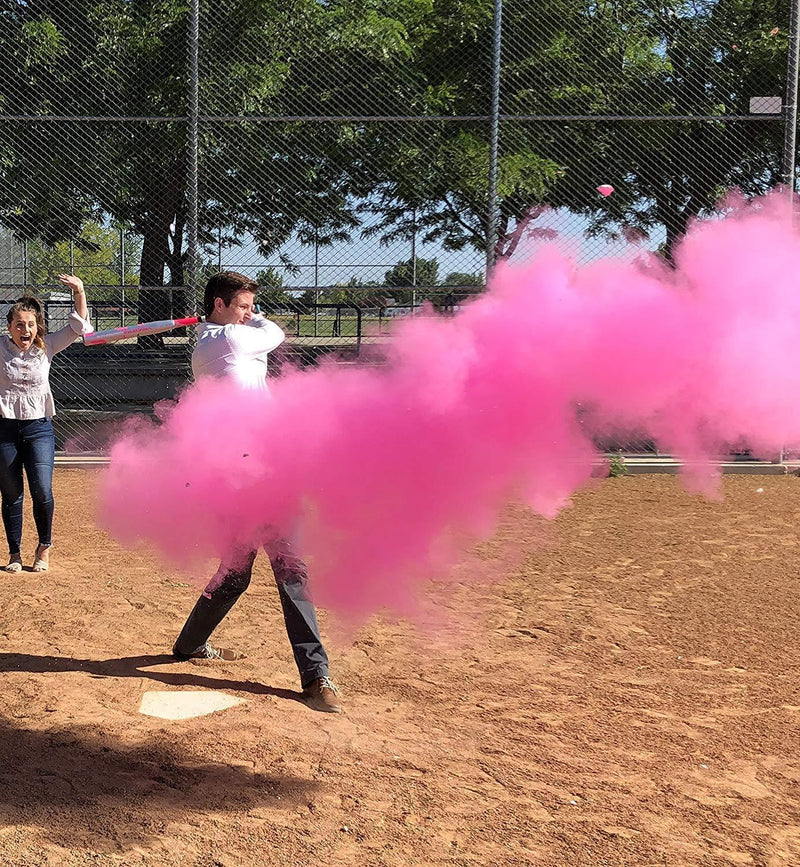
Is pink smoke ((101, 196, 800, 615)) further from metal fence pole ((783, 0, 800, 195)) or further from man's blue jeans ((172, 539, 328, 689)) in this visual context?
metal fence pole ((783, 0, 800, 195))

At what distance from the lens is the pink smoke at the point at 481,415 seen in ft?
13.0

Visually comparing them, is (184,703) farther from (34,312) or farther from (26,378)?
(34,312)

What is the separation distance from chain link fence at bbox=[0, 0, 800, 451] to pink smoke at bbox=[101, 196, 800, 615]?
6.58m

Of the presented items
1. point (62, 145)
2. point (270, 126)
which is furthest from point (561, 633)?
point (62, 145)

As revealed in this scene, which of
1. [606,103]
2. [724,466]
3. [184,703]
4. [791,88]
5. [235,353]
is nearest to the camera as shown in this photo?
[235,353]

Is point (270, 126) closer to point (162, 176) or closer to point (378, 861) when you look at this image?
point (162, 176)

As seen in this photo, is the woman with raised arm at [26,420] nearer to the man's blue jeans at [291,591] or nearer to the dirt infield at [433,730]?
the dirt infield at [433,730]

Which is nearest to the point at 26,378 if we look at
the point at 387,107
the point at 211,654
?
the point at 211,654

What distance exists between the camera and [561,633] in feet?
19.6

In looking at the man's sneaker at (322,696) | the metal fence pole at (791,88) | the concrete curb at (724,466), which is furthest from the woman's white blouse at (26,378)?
the metal fence pole at (791,88)

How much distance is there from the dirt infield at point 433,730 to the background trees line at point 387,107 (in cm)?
631

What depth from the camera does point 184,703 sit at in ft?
15.5

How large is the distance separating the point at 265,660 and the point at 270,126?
9.35 m

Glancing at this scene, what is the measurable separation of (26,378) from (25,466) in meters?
0.62
